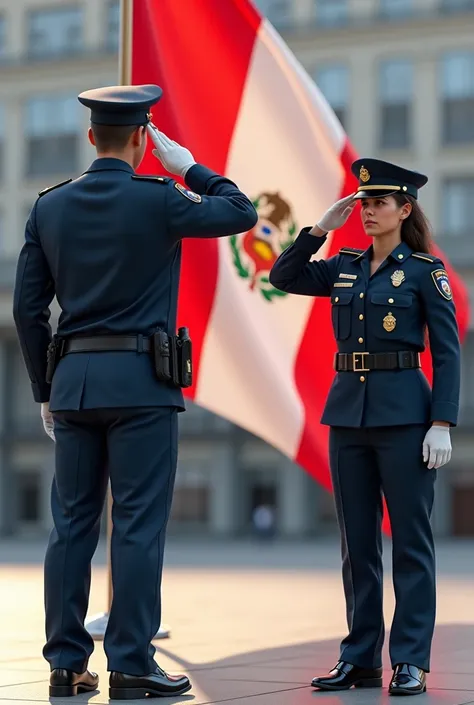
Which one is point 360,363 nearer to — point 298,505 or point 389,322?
point 389,322

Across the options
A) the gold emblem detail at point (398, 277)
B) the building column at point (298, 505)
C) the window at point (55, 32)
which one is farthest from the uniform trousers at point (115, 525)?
the window at point (55, 32)

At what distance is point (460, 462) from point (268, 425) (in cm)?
3213

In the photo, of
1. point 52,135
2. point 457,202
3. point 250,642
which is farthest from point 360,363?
point 52,135

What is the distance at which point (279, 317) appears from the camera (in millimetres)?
8281

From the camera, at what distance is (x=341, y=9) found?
40.0 meters

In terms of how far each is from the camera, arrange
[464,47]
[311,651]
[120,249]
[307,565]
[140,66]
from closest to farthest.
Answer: [120,249]
[311,651]
[140,66]
[307,565]
[464,47]

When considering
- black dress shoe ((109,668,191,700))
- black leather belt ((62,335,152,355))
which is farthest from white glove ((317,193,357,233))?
black dress shoe ((109,668,191,700))

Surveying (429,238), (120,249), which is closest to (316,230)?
(429,238)

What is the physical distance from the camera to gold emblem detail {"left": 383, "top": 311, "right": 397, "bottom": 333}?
553 cm

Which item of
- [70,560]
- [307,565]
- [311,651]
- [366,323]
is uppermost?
[366,323]

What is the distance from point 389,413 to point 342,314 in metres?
0.45

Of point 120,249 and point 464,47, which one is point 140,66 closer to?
point 120,249

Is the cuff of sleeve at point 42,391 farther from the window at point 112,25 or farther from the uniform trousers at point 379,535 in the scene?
the window at point 112,25

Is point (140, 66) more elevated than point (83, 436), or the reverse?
point (140, 66)
